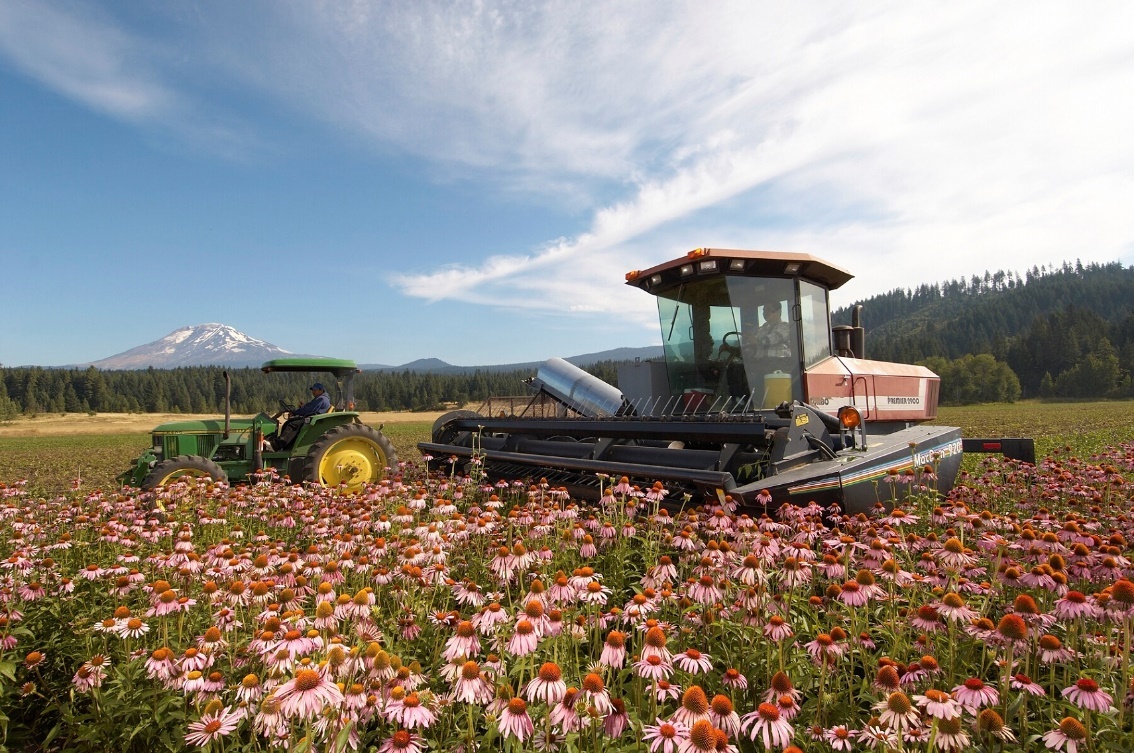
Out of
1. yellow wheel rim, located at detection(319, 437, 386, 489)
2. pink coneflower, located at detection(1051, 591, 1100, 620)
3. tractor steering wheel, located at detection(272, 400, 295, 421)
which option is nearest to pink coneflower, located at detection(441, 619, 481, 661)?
pink coneflower, located at detection(1051, 591, 1100, 620)

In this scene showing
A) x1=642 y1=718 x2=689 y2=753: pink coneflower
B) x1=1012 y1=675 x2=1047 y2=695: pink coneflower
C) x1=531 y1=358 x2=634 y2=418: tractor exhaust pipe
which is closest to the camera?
x1=642 y1=718 x2=689 y2=753: pink coneflower

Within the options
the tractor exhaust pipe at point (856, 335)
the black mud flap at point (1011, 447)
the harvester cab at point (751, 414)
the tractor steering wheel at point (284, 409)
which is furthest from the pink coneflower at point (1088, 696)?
the tractor steering wheel at point (284, 409)

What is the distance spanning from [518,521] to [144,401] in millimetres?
122338

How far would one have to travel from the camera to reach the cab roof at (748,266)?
24.1 ft

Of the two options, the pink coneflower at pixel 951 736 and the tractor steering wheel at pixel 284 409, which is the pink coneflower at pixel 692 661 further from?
the tractor steering wheel at pixel 284 409

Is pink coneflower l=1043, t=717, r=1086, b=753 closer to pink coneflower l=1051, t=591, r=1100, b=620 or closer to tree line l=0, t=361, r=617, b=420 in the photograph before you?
pink coneflower l=1051, t=591, r=1100, b=620

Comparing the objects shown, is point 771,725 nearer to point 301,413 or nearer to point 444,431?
point 444,431

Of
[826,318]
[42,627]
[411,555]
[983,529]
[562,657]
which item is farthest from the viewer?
[826,318]

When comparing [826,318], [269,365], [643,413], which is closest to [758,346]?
[826,318]

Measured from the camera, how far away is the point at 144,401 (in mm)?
103562

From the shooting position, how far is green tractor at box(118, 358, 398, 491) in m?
9.16

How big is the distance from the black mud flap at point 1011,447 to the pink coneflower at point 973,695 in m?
7.64

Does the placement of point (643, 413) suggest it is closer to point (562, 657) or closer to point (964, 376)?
point (562, 657)

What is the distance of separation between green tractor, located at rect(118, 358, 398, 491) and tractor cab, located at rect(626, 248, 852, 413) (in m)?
5.13
